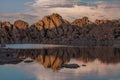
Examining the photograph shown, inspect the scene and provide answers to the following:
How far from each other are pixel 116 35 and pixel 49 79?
172 m

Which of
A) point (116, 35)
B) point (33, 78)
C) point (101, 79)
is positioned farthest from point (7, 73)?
point (116, 35)

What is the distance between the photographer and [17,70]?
39.3m

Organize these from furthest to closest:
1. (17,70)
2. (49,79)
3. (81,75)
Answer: (17,70) < (81,75) < (49,79)

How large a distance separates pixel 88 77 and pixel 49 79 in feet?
14.4

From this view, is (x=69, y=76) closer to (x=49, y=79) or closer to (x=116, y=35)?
(x=49, y=79)

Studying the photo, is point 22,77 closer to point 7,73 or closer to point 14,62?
point 7,73

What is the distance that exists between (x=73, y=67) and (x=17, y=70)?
7653 millimetres

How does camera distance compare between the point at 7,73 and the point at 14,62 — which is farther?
the point at 14,62

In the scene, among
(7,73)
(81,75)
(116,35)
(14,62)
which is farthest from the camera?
(116,35)

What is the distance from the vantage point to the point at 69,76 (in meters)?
33.4

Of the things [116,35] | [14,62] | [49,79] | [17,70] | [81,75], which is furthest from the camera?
[116,35]

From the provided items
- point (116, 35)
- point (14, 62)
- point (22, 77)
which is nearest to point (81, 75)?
point (22, 77)

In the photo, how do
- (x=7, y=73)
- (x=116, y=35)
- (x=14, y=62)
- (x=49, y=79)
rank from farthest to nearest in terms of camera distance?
(x=116, y=35) < (x=14, y=62) < (x=7, y=73) < (x=49, y=79)

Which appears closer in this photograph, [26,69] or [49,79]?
[49,79]
